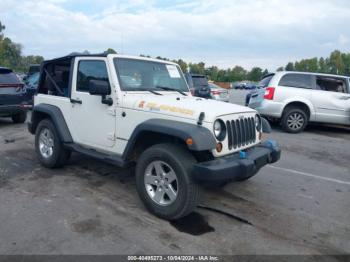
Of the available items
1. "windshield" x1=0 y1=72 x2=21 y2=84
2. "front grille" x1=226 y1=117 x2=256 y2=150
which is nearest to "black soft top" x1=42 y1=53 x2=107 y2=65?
"front grille" x1=226 y1=117 x2=256 y2=150

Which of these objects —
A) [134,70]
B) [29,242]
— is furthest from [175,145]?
[29,242]

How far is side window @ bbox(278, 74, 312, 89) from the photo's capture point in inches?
384

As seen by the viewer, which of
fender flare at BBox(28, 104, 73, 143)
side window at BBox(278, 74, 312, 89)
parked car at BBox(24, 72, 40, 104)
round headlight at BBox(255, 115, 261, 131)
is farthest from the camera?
parked car at BBox(24, 72, 40, 104)

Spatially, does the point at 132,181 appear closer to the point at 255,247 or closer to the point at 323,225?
the point at 255,247

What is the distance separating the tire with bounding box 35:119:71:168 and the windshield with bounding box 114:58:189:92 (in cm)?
173

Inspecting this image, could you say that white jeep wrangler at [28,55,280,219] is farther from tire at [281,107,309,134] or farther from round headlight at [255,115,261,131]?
tire at [281,107,309,134]

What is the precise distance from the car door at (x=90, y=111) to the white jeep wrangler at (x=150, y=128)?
0.05 feet

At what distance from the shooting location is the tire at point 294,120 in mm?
9633

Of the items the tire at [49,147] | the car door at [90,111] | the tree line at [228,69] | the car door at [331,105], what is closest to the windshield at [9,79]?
the tire at [49,147]

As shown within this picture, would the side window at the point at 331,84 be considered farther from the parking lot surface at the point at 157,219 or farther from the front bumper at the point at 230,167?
the front bumper at the point at 230,167

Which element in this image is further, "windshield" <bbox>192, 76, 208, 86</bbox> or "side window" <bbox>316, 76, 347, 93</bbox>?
"windshield" <bbox>192, 76, 208, 86</bbox>

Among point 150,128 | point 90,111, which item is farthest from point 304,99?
point 150,128

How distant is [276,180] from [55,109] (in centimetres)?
389

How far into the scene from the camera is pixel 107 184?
5059mm
